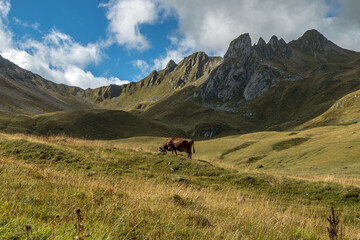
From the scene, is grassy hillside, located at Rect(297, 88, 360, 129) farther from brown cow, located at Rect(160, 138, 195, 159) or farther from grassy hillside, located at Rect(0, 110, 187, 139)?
brown cow, located at Rect(160, 138, 195, 159)

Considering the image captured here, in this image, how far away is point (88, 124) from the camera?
9069 centimetres

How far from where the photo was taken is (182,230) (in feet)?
14.6

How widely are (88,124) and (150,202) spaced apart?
302 ft

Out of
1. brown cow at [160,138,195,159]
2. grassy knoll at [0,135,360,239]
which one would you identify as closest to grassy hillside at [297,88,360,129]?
brown cow at [160,138,195,159]

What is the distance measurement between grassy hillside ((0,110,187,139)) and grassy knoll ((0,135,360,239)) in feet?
199

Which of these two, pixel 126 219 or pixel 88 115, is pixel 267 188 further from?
pixel 88 115

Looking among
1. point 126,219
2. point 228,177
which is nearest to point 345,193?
point 228,177

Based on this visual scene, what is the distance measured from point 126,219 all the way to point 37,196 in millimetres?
2462

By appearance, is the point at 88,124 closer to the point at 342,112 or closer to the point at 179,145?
the point at 179,145

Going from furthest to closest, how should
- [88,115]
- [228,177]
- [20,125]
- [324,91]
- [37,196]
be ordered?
1. [324,91]
2. [88,115]
3. [20,125]
4. [228,177]
5. [37,196]

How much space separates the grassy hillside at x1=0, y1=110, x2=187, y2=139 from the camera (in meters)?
75.7

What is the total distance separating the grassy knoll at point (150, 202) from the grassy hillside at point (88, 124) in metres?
60.7

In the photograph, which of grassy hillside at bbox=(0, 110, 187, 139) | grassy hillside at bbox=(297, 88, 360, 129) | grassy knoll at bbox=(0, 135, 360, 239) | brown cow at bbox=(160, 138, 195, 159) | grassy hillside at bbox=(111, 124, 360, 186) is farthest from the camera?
grassy hillside at bbox=(297, 88, 360, 129)

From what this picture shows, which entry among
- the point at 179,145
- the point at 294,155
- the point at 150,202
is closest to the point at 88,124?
the point at 179,145
